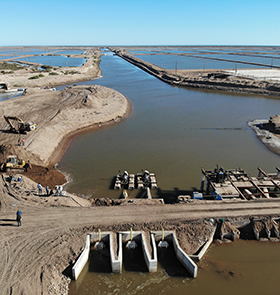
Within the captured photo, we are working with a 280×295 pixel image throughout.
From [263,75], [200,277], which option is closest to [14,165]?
[200,277]

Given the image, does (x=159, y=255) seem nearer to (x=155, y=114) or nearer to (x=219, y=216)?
(x=219, y=216)

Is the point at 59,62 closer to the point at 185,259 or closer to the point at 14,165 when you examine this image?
the point at 14,165

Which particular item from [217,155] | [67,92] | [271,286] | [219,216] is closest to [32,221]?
[219,216]

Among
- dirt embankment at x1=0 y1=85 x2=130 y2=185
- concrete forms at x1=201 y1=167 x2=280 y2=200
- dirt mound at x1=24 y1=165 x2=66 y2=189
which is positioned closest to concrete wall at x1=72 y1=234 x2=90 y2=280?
dirt mound at x1=24 y1=165 x2=66 y2=189

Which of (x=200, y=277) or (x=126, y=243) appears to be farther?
(x=126, y=243)

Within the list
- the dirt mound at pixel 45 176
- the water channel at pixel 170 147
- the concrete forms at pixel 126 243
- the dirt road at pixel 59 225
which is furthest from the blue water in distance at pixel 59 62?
the concrete forms at pixel 126 243

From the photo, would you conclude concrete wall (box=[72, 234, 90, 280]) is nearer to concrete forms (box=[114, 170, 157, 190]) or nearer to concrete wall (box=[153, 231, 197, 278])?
concrete wall (box=[153, 231, 197, 278])
